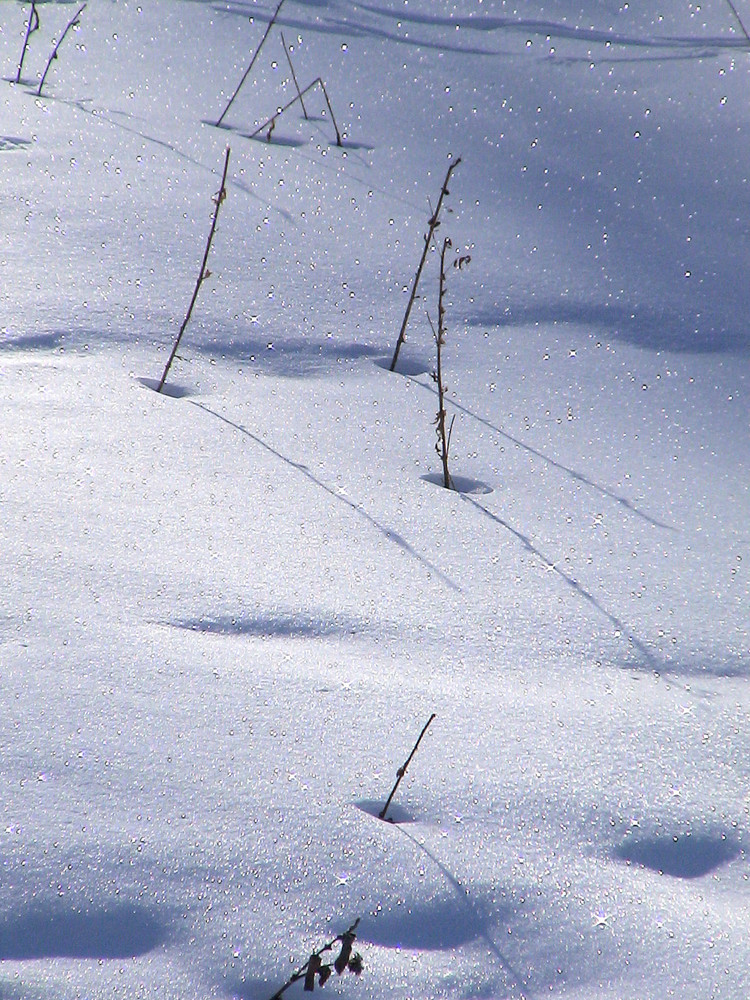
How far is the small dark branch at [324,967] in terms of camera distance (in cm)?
87

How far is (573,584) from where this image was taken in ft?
5.06

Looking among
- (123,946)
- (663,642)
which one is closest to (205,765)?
(123,946)

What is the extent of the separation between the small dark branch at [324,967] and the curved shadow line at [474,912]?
0.48ft

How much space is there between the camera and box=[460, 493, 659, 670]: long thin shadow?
1423 millimetres

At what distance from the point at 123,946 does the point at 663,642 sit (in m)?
0.90

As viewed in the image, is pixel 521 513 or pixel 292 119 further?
pixel 292 119

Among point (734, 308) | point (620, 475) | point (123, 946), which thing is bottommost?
point (123, 946)

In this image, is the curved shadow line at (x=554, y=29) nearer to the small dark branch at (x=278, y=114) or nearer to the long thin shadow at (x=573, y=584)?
the small dark branch at (x=278, y=114)

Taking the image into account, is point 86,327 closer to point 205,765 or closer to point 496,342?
point 496,342

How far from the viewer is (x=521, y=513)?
174cm

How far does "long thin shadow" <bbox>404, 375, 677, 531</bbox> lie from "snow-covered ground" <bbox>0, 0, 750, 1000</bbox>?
0.03 ft

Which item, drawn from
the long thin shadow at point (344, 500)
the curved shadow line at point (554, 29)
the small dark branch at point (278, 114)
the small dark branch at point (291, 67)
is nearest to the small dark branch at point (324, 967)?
the long thin shadow at point (344, 500)

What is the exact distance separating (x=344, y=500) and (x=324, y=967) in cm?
93

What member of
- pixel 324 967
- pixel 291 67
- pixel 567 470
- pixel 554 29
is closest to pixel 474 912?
pixel 324 967
